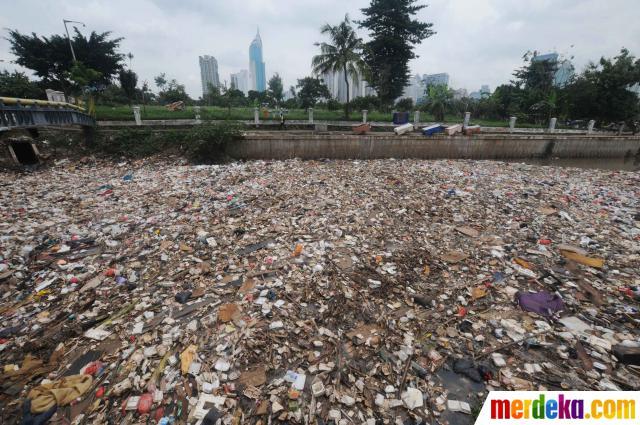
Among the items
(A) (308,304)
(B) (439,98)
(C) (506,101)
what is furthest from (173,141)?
(C) (506,101)

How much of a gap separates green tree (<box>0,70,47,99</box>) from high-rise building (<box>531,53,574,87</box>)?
3540 cm

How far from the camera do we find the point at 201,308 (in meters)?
2.83

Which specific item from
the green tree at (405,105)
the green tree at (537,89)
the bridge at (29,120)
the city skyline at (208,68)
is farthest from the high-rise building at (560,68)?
the city skyline at (208,68)

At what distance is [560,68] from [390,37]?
15.0m

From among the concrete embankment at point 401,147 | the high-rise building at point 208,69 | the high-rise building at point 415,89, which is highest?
the high-rise building at point 208,69

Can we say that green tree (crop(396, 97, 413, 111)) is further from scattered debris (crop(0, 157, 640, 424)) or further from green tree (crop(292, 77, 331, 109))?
scattered debris (crop(0, 157, 640, 424))

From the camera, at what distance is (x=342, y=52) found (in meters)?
13.3

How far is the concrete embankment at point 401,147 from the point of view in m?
Result: 8.66

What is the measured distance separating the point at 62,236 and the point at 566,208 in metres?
8.74

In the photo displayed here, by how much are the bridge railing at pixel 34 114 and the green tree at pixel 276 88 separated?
23078mm

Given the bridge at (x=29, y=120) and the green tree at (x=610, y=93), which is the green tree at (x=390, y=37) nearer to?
the green tree at (x=610, y=93)

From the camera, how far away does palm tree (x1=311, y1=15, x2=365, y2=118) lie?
13109 mm

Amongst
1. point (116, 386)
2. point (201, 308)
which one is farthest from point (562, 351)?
point (116, 386)

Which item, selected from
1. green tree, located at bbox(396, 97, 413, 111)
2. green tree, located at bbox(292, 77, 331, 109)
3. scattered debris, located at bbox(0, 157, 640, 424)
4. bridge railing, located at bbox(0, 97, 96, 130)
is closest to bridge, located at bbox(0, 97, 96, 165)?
bridge railing, located at bbox(0, 97, 96, 130)
